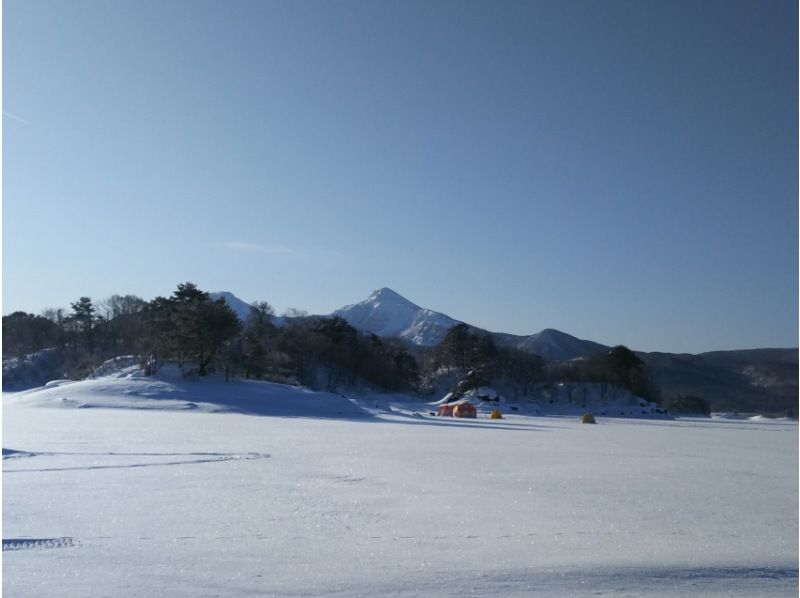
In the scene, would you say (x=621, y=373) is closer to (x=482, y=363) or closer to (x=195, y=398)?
(x=482, y=363)

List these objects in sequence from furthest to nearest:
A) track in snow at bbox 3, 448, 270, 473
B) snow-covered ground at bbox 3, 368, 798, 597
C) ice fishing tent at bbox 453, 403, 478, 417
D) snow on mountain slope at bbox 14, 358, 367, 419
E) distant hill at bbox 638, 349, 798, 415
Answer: distant hill at bbox 638, 349, 798, 415
ice fishing tent at bbox 453, 403, 478, 417
snow on mountain slope at bbox 14, 358, 367, 419
track in snow at bbox 3, 448, 270, 473
snow-covered ground at bbox 3, 368, 798, 597

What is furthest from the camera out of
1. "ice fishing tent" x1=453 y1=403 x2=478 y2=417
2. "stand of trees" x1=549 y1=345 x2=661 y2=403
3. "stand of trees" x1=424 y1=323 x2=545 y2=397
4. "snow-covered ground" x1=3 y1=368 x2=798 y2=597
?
"stand of trees" x1=549 y1=345 x2=661 y2=403

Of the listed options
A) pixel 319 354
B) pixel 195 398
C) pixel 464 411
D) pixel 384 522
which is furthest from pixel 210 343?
pixel 384 522

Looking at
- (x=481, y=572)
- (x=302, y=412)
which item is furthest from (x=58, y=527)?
(x=302, y=412)

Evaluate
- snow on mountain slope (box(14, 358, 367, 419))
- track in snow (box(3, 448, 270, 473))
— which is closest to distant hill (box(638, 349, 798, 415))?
snow on mountain slope (box(14, 358, 367, 419))

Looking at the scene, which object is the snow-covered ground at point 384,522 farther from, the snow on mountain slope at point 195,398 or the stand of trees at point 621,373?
the stand of trees at point 621,373

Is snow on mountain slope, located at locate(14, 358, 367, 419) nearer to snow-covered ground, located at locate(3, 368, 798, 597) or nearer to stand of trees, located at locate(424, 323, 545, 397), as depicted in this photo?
snow-covered ground, located at locate(3, 368, 798, 597)

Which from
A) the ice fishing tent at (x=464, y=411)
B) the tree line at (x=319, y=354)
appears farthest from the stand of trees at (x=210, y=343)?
the ice fishing tent at (x=464, y=411)

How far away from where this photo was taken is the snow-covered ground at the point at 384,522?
6105 millimetres

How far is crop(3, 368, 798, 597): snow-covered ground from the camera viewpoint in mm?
6105

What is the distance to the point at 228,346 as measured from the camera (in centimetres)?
5569

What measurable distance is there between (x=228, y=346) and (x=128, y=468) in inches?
1738

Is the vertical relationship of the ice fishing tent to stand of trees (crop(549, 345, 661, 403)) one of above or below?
below

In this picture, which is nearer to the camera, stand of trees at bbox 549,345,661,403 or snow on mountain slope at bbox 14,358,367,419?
snow on mountain slope at bbox 14,358,367,419
